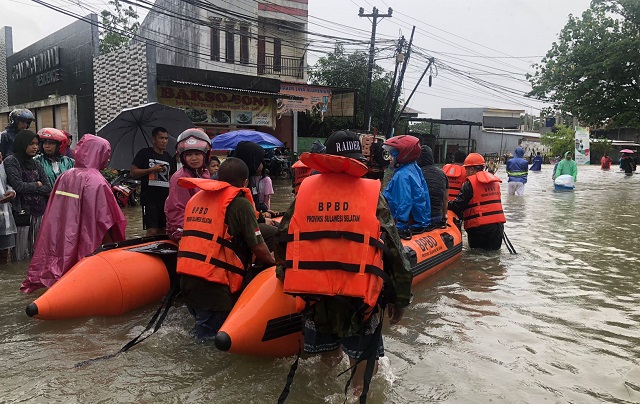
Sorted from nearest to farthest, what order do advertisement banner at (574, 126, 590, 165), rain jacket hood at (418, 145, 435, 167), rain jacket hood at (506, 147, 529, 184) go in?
1. rain jacket hood at (418, 145, 435, 167)
2. rain jacket hood at (506, 147, 529, 184)
3. advertisement banner at (574, 126, 590, 165)

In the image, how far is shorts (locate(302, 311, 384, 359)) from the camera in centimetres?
291

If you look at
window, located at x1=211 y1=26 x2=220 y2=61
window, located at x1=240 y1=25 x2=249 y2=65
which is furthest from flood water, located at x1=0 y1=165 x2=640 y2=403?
window, located at x1=240 y1=25 x2=249 y2=65

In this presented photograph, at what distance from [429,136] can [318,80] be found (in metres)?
7.19

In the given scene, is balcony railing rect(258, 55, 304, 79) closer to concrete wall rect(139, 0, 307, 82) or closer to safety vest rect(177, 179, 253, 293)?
concrete wall rect(139, 0, 307, 82)

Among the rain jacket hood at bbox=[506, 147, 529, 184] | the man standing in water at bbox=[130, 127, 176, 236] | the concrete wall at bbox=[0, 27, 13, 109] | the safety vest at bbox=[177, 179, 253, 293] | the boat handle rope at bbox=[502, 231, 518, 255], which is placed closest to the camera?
the safety vest at bbox=[177, 179, 253, 293]

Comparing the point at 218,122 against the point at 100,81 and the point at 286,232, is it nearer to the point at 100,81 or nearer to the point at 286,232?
the point at 100,81

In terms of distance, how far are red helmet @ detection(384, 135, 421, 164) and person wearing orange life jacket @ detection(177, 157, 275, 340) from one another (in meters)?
2.47

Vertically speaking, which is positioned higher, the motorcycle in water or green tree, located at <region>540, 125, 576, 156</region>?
green tree, located at <region>540, 125, 576, 156</region>

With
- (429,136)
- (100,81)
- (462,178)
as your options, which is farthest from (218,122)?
(429,136)

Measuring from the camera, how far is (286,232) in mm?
2904

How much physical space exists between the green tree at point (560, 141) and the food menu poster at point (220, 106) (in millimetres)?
30925

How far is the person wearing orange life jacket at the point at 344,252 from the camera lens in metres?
2.66

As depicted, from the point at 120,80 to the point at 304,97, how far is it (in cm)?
739

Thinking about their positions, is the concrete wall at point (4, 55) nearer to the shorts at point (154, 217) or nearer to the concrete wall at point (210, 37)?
the concrete wall at point (210, 37)
